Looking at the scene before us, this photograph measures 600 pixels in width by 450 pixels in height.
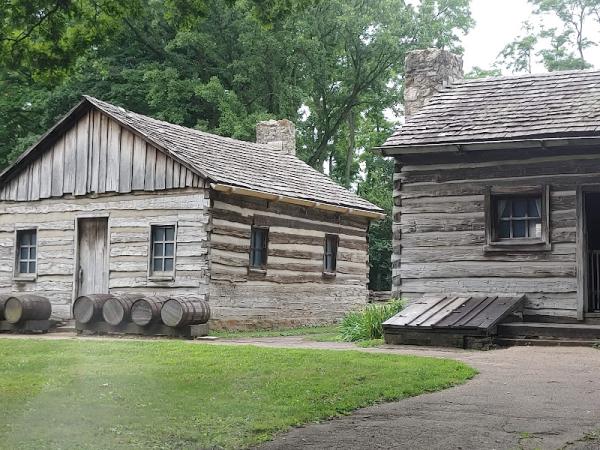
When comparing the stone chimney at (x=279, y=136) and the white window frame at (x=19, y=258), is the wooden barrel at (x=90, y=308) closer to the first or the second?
the white window frame at (x=19, y=258)

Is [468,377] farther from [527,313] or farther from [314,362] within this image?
[527,313]

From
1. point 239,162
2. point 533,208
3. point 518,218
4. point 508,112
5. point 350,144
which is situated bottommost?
point 518,218

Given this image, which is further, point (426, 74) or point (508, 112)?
point (426, 74)

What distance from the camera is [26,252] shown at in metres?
22.7

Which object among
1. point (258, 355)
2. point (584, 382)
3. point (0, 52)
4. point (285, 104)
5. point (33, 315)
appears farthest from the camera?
point (285, 104)

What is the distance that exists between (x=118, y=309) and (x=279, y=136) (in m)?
12.1

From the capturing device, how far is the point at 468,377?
11.0m

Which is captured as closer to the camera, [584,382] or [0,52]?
[584,382]

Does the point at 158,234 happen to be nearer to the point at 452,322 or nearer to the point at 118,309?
the point at 118,309

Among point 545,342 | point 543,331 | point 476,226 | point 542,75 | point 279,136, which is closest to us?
point 545,342

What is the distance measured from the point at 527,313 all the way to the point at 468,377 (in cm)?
589

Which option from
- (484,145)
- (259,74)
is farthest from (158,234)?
(259,74)

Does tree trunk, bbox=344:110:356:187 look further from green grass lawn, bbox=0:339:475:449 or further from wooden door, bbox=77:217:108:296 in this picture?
green grass lawn, bbox=0:339:475:449

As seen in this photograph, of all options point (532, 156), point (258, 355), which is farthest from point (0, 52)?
point (532, 156)
